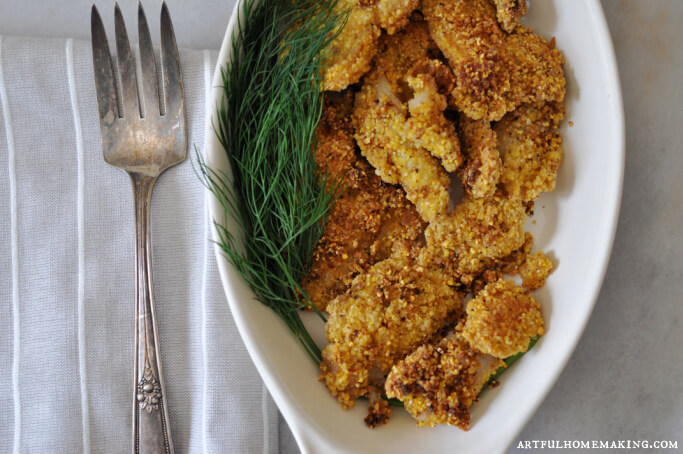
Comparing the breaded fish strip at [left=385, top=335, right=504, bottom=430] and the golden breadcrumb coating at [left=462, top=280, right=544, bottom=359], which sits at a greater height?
the golden breadcrumb coating at [left=462, top=280, right=544, bottom=359]

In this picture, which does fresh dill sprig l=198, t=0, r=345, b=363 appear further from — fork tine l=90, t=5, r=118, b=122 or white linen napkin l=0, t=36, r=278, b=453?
fork tine l=90, t=5, r=118, b=122

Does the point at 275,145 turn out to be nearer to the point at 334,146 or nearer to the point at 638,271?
the point at 334,146

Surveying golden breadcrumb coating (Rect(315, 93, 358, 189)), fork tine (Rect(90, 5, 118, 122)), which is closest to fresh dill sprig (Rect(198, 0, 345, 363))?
golden breadcrumb coating (Rect(315, 93, 358, 189))

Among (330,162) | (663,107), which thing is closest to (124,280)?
(330,162)

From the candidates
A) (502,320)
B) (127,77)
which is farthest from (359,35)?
(502,320)

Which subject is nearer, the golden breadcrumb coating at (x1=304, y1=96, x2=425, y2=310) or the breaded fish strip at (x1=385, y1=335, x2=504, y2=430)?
the breaded fish strip at (x1=385, y1=335, x2=504, y2=430)

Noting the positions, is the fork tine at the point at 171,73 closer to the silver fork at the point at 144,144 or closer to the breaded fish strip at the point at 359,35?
the silver fork at the point at 144,144

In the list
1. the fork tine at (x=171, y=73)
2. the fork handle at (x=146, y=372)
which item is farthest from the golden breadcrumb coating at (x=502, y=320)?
the fork tine at (x=171, y=73)
